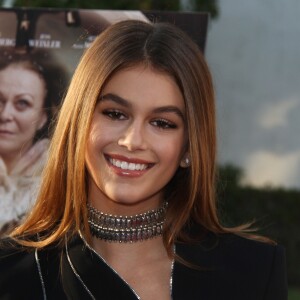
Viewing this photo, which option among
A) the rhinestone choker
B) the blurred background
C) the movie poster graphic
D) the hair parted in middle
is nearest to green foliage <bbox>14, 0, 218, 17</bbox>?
the blurred background

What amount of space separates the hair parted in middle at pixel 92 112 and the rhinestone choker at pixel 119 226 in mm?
29

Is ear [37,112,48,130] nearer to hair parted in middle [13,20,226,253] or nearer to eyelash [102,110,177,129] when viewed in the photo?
hair parted in middle [13,20,226,253]

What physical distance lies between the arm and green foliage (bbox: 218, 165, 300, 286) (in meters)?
6.52

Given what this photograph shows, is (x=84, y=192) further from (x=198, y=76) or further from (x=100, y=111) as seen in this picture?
(x=198, y=76)

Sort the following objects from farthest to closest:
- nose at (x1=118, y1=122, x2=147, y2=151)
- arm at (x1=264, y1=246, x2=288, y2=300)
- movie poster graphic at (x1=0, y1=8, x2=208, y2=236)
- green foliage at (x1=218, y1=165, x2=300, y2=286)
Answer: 1. green foliage at (x1=218, y1=165, x2=300, y2=286)
2. movie poster graphic at (x1=0, y1=8, x2=208, y2=236)
3. arm at (x1=264, y1=246, x2=288, y2=300)
4. nose at (x1=118, y1=122, x2=147, y2=151)

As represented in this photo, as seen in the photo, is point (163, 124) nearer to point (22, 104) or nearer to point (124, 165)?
point (124, 165)

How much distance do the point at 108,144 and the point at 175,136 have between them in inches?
7.2

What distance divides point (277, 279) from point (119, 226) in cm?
47

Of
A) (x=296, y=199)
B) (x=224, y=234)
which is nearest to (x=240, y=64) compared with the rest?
(x=296, y=199)

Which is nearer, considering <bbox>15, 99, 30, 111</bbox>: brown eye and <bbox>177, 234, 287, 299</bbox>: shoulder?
<bbox>177, 234, 287, 299</bbox>: shoulder

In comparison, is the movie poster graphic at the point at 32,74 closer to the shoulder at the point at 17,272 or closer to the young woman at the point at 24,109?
the young woman at the point at 24,109

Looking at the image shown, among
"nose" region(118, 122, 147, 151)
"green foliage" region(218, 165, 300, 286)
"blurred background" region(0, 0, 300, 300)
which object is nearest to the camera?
"nose" region(118, 122, 147, 151)

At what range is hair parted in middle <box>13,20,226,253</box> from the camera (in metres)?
2.26

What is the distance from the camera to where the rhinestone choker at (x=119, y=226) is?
2330 millimetres
